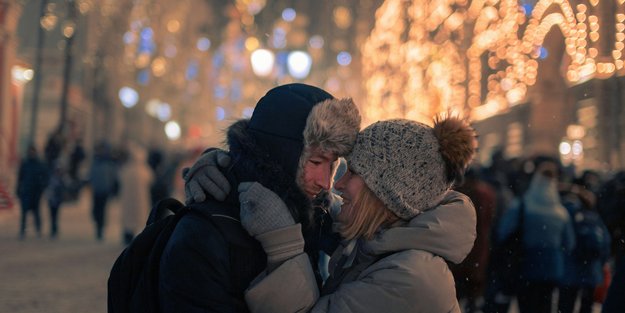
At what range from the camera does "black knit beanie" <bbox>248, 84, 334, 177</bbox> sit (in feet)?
9.04

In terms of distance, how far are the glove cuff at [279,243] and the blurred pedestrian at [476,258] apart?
378 centimetres

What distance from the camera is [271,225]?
8.45 ft

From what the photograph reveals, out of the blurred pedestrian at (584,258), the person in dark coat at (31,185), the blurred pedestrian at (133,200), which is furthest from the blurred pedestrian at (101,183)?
the blurred pedestrian at (584,258)

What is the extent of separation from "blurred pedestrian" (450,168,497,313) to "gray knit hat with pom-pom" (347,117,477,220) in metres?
3.52

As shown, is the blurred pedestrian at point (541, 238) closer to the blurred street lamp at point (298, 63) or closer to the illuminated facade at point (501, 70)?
the illuminated facade at point (501, 70)

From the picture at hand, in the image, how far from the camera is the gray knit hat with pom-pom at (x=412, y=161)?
2748mm

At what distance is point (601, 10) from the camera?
350 inches

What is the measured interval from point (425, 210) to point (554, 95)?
2644 cm

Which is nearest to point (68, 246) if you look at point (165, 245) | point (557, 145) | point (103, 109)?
point (165, 245)

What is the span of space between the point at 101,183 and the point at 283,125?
1513 cm

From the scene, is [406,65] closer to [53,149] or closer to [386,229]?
[53,149]

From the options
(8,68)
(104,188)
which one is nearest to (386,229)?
(104,188)

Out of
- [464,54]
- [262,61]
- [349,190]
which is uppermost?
[464,54]

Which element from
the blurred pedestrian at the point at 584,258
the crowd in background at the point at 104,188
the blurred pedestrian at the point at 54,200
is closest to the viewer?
the blurred pedestrian at the point at 584,258
